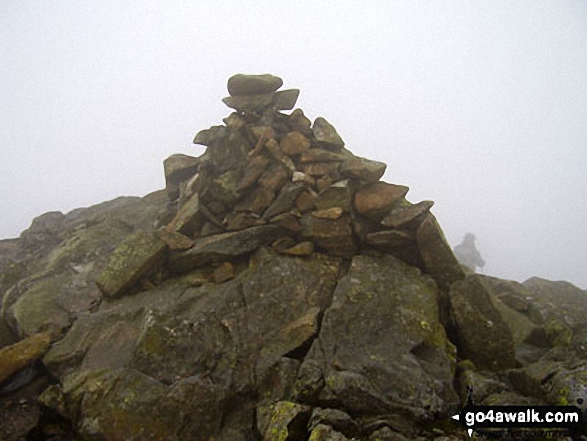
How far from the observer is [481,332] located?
15.4 metres

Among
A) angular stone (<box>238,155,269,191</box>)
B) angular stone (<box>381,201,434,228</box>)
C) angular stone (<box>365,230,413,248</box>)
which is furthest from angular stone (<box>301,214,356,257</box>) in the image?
angular stone (<box>238,155,269,191</box>)

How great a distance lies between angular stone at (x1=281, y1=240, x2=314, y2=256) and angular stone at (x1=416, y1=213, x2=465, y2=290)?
547 cm

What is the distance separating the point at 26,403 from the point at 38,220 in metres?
21.4

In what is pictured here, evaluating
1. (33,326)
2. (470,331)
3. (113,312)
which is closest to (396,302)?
(470,331)

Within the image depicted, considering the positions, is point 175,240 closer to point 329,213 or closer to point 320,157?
point 329,213

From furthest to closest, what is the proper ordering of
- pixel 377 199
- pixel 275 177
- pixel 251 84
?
pixel 251 84, pixel 275 177, pixel 377 199

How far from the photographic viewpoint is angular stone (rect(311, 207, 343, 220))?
59.6 ft

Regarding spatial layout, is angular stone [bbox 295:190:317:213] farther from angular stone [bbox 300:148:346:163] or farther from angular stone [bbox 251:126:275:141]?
angular stone [bbox 251:126:275:141]

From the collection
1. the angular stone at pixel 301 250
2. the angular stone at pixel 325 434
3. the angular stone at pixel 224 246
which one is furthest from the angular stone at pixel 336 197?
the angular stone at pixel 325 434

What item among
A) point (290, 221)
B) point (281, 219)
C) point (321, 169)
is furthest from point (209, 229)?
point (321, 169)

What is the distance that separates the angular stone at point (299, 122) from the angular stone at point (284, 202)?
5.01 m

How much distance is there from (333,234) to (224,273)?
594cm

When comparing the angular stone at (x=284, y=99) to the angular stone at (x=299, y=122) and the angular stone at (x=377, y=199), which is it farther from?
the angular stone at (x=377, y=199)

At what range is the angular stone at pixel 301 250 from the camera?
1828cm
